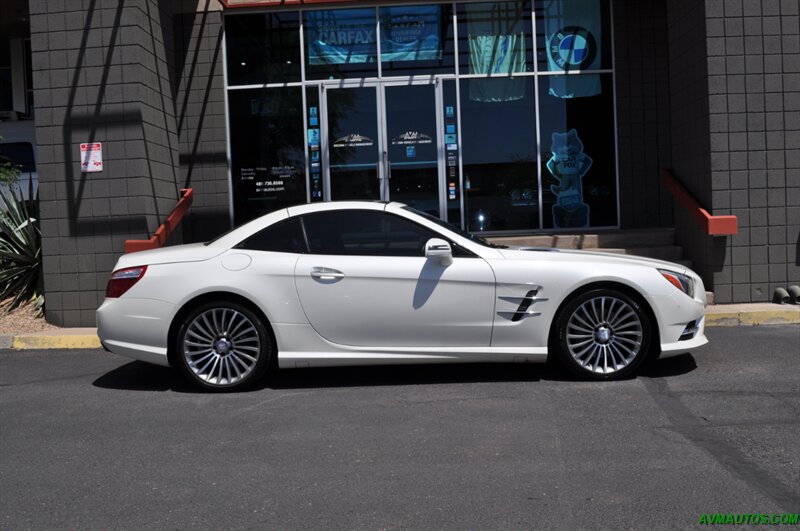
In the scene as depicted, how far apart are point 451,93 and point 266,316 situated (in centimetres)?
715

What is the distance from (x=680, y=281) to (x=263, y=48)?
8399 millimetres

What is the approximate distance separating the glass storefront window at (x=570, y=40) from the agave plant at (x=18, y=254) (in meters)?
7.81

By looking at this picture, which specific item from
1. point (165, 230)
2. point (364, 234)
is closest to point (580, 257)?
point (364, 234)

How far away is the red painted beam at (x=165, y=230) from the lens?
912 centimetres

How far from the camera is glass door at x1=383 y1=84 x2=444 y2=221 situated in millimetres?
12195

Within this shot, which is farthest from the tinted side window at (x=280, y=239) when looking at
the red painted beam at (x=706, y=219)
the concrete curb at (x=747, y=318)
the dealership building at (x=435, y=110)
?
the dealership building at (x=435, y=110)

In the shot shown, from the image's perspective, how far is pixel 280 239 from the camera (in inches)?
248

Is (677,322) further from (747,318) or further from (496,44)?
(496,44)

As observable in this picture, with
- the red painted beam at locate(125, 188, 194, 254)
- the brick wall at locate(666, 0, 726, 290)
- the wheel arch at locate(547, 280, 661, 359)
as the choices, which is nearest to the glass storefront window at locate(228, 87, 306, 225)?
the red painted beam at locate(125, 188, 194, 254)

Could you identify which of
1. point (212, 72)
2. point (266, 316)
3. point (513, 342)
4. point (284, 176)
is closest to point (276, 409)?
point (266, 316)

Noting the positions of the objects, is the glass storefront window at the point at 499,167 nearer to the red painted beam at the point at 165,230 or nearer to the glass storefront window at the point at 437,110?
the glass storefront window at the point at 437,110

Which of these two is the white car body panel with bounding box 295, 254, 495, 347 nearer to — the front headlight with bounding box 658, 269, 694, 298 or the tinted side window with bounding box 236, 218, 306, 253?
the tinted side window with bounding box 236, 218, 306, 253

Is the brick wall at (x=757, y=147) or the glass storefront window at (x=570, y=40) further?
the glass storefront window at (x=570, y=40)

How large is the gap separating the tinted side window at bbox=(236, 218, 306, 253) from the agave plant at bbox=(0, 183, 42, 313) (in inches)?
190
